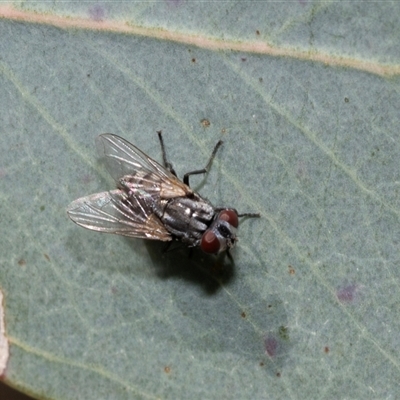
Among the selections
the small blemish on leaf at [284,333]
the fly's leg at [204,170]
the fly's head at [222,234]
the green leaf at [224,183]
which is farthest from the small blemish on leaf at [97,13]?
the small blemish on leaf at [284,333]

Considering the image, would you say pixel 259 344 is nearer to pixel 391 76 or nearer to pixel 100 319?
pixel 100 319

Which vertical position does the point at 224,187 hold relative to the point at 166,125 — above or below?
below

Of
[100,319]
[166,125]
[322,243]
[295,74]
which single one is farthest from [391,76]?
[100,319]

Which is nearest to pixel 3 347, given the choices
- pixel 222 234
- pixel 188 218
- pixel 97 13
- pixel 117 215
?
pixel 117 215

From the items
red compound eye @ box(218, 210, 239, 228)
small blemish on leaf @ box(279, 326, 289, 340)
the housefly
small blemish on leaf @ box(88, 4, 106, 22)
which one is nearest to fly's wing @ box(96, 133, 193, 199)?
the housefly

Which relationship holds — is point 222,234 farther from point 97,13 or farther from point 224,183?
point 97,13

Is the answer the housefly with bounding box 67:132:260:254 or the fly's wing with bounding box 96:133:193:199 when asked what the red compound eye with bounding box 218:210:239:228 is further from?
the fly's wing with bounding box 96:133:193:199

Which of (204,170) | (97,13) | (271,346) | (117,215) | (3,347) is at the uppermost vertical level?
(97,13)
